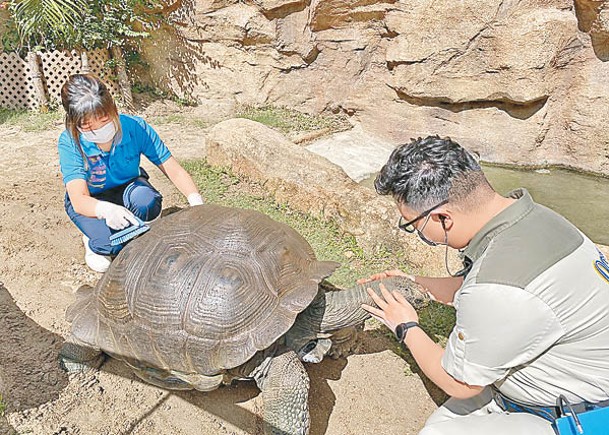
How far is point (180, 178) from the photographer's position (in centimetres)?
351

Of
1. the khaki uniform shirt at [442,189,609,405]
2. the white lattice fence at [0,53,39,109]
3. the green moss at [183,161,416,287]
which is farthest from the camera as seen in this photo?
the white lattice fence at [0,53,39,109]

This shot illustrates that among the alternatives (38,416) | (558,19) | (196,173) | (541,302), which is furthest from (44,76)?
(541,302)

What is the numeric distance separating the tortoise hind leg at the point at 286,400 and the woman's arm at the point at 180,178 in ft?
4.57

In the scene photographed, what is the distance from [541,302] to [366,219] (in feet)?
7.97

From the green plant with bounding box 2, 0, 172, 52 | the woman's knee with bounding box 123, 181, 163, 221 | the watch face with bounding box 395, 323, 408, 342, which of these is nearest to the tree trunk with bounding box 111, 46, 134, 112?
the green plant with bounding box 2, 0, 172, 52

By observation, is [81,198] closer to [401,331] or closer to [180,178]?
[180,178]

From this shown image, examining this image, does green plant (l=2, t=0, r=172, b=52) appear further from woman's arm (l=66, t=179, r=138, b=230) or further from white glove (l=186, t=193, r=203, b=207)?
white glove (l=186, t=193, r=203, b=207)

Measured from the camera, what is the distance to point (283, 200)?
464cm

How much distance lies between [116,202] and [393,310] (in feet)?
7.14

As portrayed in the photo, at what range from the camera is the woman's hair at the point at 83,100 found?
9.64ft

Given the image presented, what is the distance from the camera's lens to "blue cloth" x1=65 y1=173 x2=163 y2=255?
346cm

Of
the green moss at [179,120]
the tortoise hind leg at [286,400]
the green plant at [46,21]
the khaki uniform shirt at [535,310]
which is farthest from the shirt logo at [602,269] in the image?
the green plant at [46,21]

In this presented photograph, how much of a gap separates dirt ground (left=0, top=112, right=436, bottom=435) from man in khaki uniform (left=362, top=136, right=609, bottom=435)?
0.78m

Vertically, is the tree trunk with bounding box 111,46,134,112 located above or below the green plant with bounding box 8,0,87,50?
below
